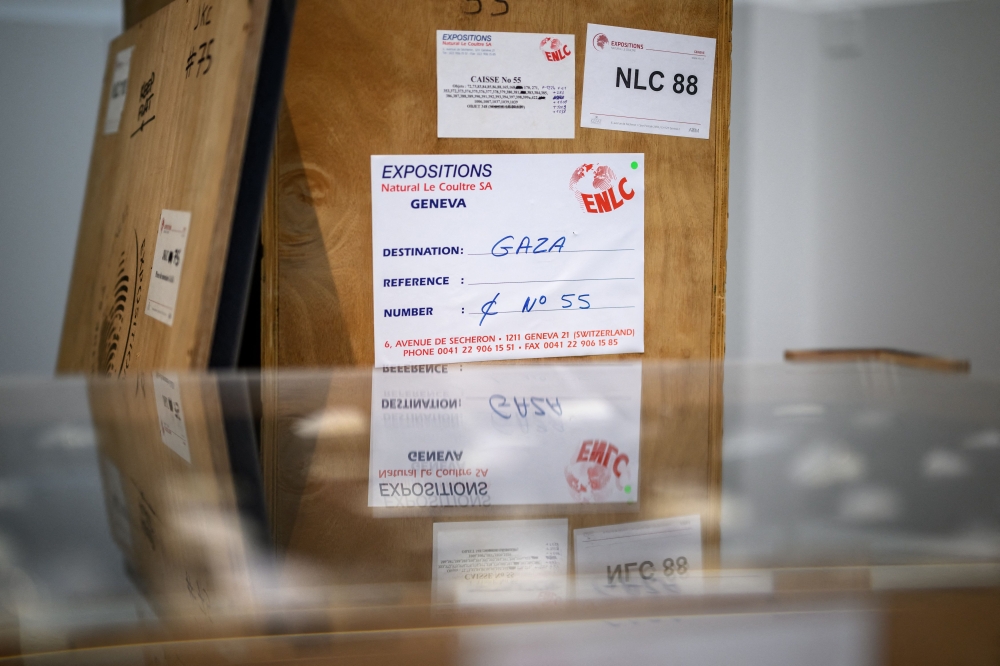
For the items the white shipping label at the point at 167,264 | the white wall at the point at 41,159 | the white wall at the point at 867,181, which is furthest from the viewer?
the white wall at the point at 867,181

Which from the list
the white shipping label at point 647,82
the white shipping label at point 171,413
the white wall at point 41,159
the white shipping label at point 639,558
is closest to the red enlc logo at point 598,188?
the white shipping label at point 647,82

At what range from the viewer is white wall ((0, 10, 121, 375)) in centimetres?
224

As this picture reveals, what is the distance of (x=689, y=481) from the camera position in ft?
1.44

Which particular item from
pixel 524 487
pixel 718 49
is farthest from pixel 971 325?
pixel 524 487

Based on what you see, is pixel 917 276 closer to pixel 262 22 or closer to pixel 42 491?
pixel 262 22

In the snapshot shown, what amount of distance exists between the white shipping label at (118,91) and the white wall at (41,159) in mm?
315

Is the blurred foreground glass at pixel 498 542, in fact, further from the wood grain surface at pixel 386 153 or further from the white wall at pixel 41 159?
the white wall at pixel 41 159

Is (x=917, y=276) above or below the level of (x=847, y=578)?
above

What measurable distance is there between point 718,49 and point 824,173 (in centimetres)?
102

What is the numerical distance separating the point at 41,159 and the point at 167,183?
138 centimetres

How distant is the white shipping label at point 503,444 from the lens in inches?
16.7

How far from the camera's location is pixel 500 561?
316 millimetres

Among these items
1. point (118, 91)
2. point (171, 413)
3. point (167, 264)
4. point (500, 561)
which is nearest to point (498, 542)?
point (500, 561)

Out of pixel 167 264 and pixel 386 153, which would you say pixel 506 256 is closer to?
pixel 386 153
